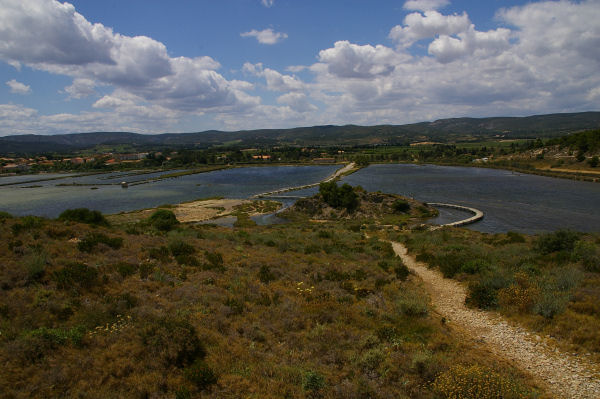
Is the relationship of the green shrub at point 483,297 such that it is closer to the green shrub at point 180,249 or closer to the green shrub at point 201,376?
the green shrub at point 201,376

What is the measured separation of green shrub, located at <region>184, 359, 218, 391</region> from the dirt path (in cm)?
811

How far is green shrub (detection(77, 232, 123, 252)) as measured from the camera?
15.5m

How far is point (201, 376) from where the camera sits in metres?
7.25

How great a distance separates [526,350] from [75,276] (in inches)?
611

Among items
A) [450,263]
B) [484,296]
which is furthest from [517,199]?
[484,296]

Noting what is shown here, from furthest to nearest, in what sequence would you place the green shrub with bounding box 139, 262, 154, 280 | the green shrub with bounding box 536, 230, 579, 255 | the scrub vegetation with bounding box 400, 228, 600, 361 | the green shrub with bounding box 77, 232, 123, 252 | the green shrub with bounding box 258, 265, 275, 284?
1. the green shrub with bounding box 536, 230, 579, 255
2. the green shrub with bounding box 77, 232, 123, 252
3. the green shrub with bounding box 258, 265, 275, 284
4. the green shrub with bounding box 139, 262, 154, 280
5. the scrub vegetation with bounding box 400, 228, 600, 361

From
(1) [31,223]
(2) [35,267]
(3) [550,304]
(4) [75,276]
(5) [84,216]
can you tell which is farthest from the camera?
(5) [84,216]

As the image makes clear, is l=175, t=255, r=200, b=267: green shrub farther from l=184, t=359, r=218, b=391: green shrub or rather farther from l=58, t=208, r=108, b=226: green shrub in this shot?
l=58, t=208, r=108, b=226: green shrub

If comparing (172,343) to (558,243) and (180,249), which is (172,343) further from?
(558,243)

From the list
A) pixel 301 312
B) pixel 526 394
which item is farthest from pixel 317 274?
pixel 526 394

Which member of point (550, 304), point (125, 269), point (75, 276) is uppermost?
point (75, 276)

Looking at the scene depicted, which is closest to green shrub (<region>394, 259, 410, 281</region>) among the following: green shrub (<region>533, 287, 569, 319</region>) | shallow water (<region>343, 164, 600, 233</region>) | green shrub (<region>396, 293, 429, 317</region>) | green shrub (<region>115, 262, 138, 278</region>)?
green shrub (<region>396, 293, 429, 317</region>)

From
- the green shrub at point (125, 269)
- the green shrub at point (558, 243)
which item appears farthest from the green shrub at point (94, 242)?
the green shrub at point (558, 243)

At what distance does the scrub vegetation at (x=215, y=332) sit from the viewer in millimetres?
7086
